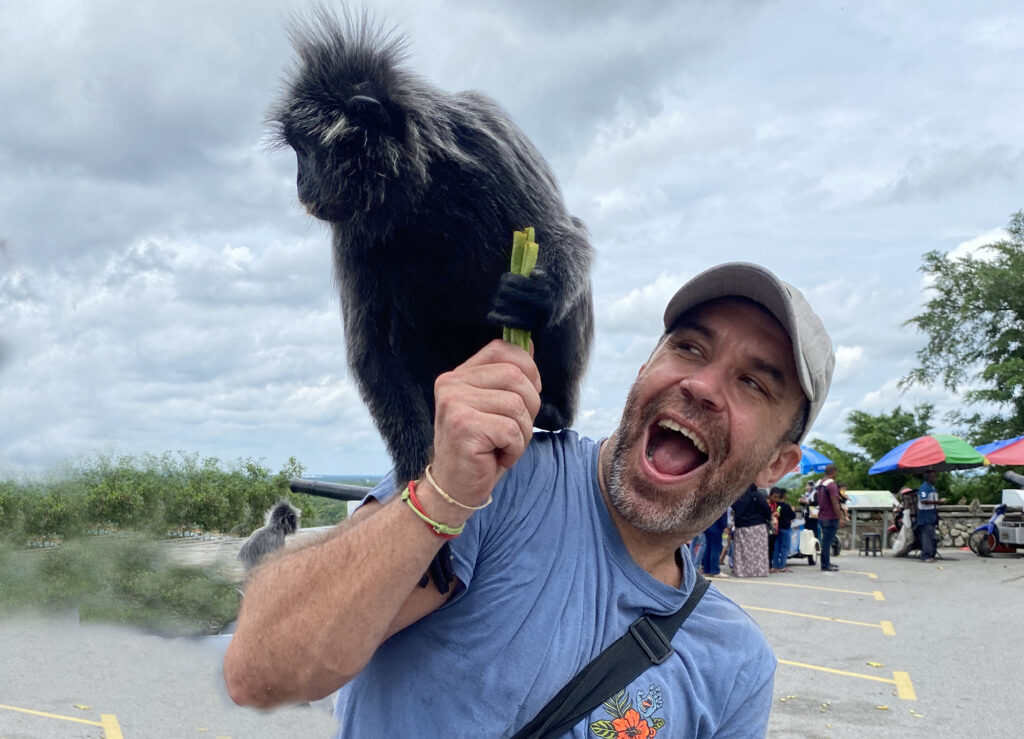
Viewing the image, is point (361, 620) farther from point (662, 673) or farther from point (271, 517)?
point (271, 517)

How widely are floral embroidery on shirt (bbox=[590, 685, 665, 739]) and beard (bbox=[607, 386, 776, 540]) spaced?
0.31 metres

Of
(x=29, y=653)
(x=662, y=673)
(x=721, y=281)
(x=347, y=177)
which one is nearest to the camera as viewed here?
(x=662, y=673)

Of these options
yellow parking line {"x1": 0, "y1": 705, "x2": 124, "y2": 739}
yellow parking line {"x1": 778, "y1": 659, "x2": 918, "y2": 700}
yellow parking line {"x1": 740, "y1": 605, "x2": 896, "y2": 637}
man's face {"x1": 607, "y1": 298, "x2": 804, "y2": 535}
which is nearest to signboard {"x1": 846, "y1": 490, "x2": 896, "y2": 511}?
yellow parking line {"x1": 740, "y1": 605, "x2": 896, "y2": 637}

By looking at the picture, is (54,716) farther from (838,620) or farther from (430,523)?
(838,620)

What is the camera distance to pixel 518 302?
1.57 m

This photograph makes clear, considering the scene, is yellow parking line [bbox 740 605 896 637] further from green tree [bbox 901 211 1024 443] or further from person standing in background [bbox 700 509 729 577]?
green tree [bbox 901 211 1024 443]

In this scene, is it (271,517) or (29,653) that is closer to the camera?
(271,517)

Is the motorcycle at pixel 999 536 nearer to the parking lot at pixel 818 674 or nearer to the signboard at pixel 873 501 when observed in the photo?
the signboard at pixel 873 501

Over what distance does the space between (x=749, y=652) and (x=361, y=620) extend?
866mm

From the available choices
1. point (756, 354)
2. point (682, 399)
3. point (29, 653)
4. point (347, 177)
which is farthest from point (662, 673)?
point (29, 653)

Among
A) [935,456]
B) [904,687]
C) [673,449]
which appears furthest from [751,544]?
[673,449]

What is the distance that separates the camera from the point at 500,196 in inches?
86.2

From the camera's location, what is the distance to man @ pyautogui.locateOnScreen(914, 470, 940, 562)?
42.3 feet

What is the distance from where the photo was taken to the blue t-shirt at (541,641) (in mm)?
1387
